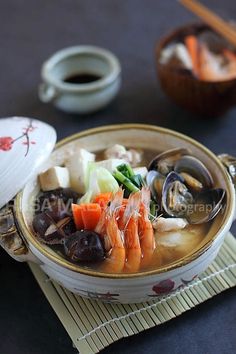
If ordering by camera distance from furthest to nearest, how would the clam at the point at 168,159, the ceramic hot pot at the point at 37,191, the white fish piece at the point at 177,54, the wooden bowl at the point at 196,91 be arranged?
1. the white fish piece at the point at 177,54
2. the wooden bowl at the point at 196,91
3. the clam at the point at 168,159
4. the ceramic hot pot at the point at 37,191

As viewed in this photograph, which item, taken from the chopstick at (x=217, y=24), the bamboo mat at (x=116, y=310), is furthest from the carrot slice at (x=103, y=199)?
the chopstick at (x=217, y=24)

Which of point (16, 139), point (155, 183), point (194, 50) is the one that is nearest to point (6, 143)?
point (16, 139)

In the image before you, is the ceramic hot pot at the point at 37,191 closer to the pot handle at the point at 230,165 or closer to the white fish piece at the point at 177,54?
the pot handle at the point at 230,165

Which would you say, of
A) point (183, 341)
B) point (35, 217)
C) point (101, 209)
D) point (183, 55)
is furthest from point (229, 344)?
point (183, 55)

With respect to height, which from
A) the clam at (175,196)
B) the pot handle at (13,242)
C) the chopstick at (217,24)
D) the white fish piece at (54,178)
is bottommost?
the pot handle at (13,242)

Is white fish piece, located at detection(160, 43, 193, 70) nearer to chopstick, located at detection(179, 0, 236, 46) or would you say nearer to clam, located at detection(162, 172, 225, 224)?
chopstick, located at detection(179, 0, 236, 46)

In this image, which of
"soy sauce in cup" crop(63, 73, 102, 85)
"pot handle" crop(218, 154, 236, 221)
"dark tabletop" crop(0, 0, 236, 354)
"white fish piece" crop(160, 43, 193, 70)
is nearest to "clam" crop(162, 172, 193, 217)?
"pot handle" crop(218, 154, 236, 221)
